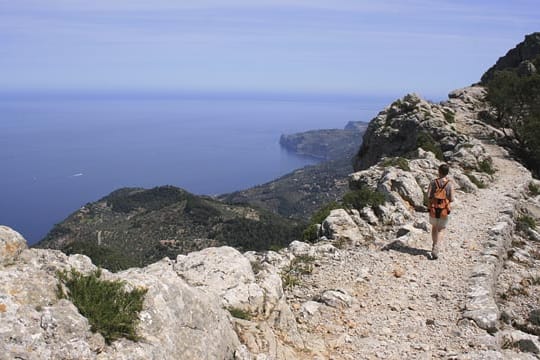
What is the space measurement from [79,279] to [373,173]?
1873cm

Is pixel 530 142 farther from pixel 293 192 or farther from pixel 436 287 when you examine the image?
pixel 293 192

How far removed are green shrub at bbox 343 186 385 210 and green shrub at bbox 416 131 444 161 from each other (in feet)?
34.4

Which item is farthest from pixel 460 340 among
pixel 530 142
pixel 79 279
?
pixel 530 142

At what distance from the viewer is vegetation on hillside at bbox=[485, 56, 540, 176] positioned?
30531 mm

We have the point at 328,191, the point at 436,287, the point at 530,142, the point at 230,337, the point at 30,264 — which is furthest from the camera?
the point at 328,191

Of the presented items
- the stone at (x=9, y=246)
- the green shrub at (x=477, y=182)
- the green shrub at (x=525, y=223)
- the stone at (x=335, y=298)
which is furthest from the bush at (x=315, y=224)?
the stone at (x=9, y=246)

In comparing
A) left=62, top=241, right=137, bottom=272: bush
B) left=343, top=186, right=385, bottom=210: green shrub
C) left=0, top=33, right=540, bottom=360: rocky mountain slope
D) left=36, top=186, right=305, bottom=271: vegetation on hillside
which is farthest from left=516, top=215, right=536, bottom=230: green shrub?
left=36, top=186, right=305, bottom=271: vegetation on hillside

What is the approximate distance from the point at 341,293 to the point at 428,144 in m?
19.4

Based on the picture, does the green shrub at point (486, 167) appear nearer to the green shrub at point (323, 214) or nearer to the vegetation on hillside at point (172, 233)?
the green shrub at point (323, 214)

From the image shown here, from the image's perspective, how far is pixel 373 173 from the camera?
887 inches

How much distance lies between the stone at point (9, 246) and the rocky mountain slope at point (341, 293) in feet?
0.05

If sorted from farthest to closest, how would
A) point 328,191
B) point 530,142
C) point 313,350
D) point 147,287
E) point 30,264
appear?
point 328,191 → point 530,142 → point 313,350 → point 147,287 → point 30,264

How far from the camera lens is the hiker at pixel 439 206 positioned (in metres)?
13.0

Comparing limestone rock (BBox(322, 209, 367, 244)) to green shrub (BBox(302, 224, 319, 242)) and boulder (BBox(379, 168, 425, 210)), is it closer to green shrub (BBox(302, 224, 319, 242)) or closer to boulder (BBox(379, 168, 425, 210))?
green shrub (BBox(302, 224, 319, 242))
